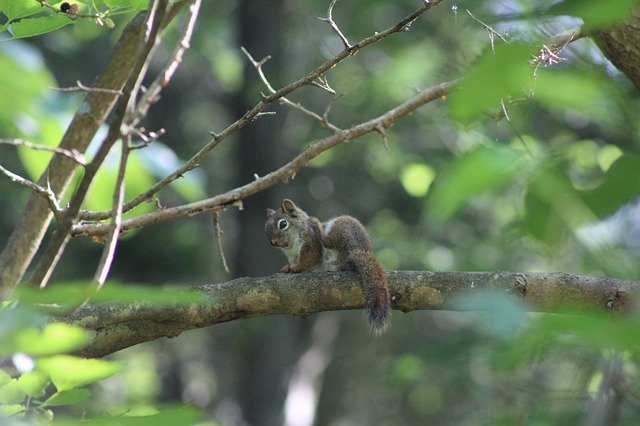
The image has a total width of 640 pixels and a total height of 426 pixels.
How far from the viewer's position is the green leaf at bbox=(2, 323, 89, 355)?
591 millimetres

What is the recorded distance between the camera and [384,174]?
31.0 feet

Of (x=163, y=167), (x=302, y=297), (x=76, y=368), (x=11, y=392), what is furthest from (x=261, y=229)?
(x=76, y=368)

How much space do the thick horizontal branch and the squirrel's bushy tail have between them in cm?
11

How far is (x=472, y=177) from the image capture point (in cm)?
47

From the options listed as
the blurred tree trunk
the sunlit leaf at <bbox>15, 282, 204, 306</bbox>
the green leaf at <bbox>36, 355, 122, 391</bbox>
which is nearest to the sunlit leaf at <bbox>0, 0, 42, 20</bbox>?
the green leaf at <bbox>36, 355, 122, 391</bbox>

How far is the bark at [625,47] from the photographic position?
2.45m

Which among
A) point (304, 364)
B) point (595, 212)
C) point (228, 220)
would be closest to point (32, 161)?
point (595, 212)

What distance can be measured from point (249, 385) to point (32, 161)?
23.7 feet

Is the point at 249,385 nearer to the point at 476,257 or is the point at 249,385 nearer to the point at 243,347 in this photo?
the point at 243,347

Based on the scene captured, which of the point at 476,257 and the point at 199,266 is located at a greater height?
the point at 476,257

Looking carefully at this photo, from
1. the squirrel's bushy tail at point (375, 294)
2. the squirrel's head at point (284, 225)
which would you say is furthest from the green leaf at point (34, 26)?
the squirrel's head at point (284, 225)

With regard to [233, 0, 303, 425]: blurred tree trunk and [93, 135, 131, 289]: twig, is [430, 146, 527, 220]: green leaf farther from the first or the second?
[233, 0, 303, 425]: blurred tree trunk

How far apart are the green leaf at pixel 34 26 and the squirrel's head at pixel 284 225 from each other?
2762 millimetres

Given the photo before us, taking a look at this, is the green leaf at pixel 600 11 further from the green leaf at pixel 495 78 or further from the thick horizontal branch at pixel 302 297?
the thick horizontal branch at pixel 302 297
